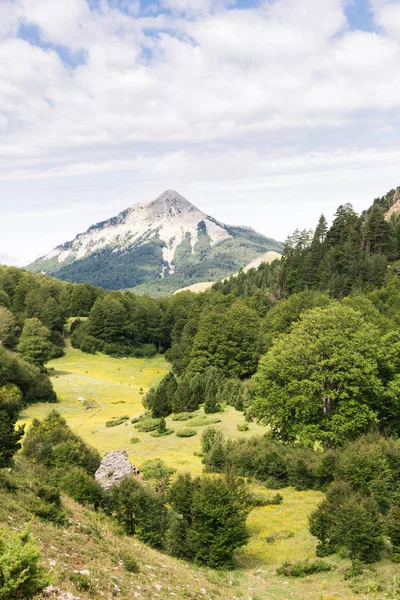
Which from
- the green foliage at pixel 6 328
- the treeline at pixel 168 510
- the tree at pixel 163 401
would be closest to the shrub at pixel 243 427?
the tree at pixel 163 401

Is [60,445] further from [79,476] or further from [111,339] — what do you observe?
[111,339]

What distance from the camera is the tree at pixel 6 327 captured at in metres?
98.8

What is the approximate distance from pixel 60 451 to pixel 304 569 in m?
19.5

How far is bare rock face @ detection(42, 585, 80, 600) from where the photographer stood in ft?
38.7

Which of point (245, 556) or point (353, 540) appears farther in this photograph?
point (245, 556)

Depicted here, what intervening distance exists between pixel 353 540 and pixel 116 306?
4389 inches

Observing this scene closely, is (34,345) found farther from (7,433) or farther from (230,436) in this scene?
(7,433)

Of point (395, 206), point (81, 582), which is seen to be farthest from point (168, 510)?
point (395, 206)

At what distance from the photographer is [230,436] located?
145 ft

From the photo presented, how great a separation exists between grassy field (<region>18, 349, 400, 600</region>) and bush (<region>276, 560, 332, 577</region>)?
1.30 ft

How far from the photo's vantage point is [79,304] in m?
142

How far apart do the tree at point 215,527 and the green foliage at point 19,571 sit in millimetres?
13011

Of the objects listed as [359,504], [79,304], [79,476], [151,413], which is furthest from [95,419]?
[79,304]

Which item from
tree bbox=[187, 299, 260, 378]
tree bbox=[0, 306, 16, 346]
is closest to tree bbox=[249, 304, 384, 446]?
tree bbox=[187, 299, 260, 378]
